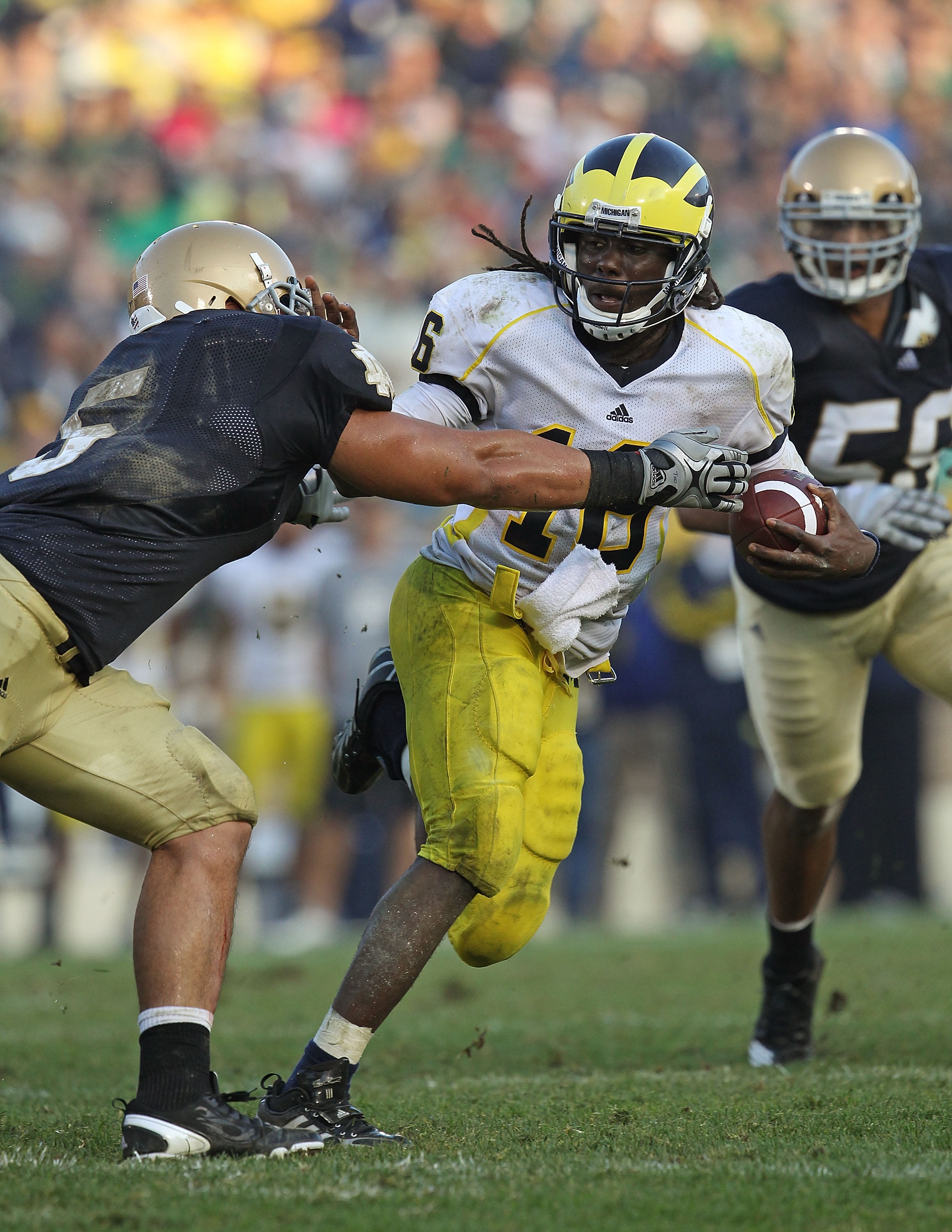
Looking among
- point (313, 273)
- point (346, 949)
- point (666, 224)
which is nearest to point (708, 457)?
point (666, 224)

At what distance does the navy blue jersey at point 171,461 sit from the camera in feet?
8.99

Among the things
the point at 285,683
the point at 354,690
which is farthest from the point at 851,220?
the point at 285,683

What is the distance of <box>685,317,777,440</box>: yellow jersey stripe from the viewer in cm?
336

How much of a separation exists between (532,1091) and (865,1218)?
1.42 meters

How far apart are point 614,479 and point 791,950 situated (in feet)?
6.14

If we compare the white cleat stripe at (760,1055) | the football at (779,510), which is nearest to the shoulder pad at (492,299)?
the football at (779,510)

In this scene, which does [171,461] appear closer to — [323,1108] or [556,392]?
[556,392]

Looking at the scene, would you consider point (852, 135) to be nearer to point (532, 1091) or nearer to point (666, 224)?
point (666, 224)

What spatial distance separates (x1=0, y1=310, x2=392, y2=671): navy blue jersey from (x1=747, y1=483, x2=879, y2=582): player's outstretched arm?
883 mm

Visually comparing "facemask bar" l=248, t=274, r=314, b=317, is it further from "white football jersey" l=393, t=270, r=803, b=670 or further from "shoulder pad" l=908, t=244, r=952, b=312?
"shoulder pad" l=908, t=244, r=952, b=312

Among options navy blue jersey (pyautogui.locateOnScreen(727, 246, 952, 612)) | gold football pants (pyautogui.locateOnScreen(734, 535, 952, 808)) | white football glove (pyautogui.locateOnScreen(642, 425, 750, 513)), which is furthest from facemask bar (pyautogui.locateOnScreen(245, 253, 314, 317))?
gold football pants (pyautogui.locateOnScreen(734, 535, 952, 808))

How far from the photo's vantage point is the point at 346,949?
6.87 metres

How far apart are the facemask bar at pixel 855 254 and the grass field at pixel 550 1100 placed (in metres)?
1.97

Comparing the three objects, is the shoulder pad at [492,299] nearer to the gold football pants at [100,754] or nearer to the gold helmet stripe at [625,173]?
the gold helmet stripe at [625,173]
